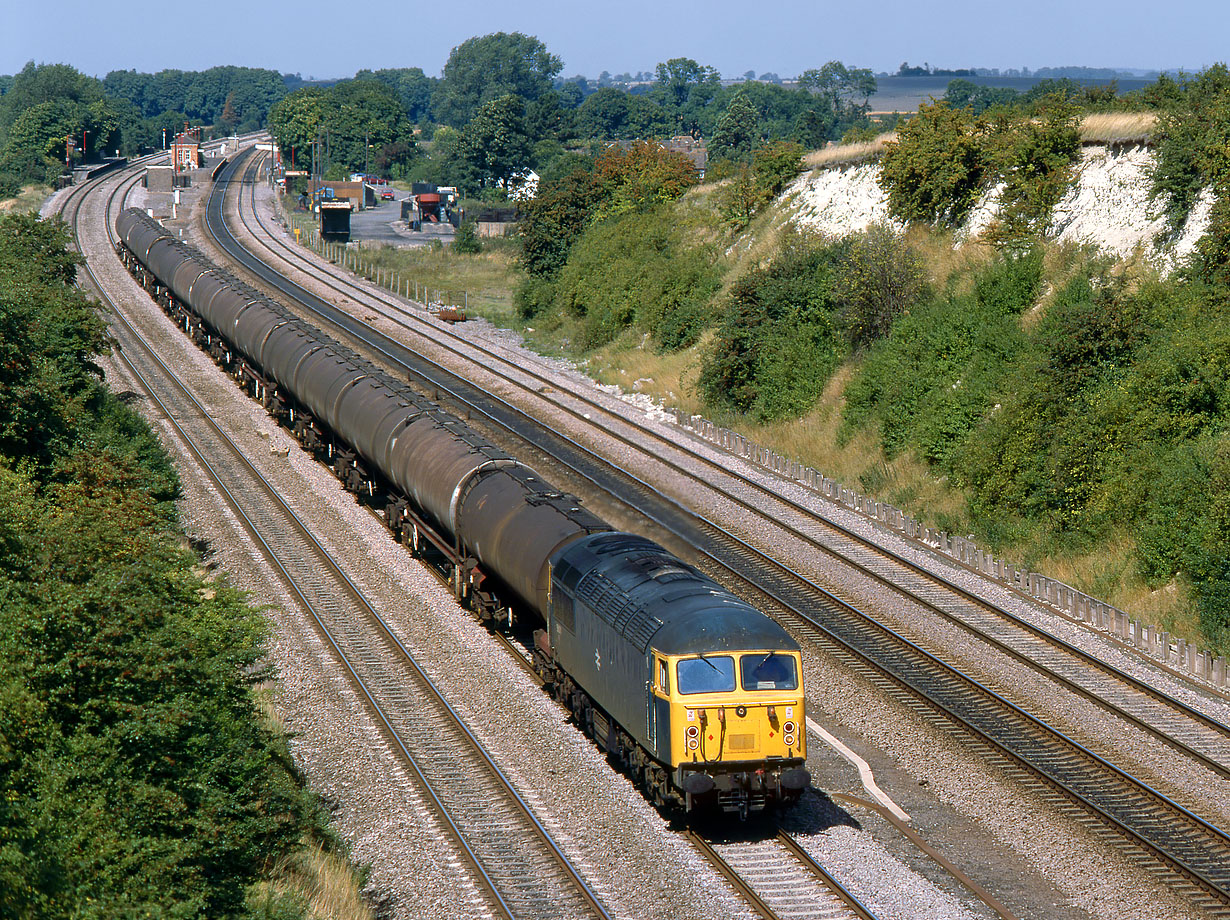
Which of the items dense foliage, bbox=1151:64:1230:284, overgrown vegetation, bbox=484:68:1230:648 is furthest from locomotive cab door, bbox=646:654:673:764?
dense foliage, bbox=1151:64:1230:284

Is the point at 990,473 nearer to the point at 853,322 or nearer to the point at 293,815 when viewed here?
the point at 853,322

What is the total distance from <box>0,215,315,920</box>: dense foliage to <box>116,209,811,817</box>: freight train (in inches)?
187

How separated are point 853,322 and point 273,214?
7772 cm

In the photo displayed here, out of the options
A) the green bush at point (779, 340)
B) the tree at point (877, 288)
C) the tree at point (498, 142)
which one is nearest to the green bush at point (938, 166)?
the tree at point (877, 288)

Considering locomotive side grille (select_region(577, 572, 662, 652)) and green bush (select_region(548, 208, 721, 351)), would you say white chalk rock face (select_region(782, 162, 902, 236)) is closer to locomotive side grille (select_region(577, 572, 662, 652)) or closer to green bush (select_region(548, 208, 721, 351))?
green bush (select_region(548, 208, 721, 351))

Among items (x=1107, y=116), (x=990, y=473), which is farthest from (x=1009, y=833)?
(x=1107, y=116)

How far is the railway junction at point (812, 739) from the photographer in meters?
15.9

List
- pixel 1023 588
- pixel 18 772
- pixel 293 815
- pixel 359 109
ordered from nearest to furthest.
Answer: pixel 18 772 < pixel 293 815 < pixel 1023 588 < pixel 359 109

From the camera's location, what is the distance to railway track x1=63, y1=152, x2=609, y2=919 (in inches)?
625

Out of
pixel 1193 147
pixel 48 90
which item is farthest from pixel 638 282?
pixel 48 90

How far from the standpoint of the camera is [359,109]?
15700cm

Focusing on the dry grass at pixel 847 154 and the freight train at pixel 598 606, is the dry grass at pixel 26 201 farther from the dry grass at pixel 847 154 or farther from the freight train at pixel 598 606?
the freight train at pixel 598 606

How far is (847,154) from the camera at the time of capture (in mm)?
54688

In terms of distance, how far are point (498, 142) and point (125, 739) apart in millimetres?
112645
